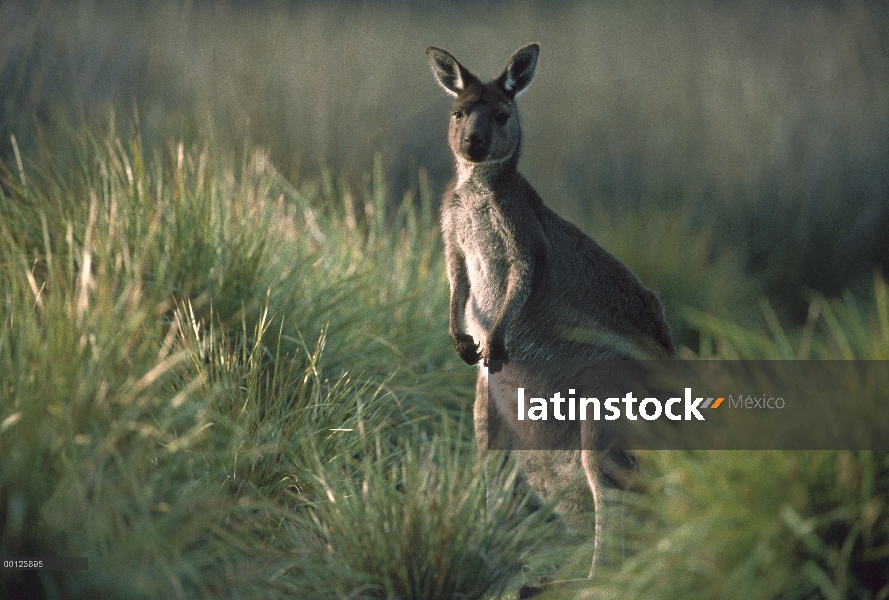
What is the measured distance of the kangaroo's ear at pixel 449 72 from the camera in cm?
423

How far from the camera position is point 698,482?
294 cm

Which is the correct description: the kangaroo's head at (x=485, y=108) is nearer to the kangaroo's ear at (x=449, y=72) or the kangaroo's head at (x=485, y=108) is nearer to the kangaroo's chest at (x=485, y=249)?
the kangaroo's ear at (x=449, y=72)

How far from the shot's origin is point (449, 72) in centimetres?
430

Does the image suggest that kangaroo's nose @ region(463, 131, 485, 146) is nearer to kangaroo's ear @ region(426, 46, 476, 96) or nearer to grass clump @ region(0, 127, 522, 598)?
kangaroo's ear @ region(426, 46, 476, 96)

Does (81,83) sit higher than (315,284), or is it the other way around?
(81,83)

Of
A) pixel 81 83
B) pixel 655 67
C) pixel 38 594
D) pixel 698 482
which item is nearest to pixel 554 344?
pixel 698 482

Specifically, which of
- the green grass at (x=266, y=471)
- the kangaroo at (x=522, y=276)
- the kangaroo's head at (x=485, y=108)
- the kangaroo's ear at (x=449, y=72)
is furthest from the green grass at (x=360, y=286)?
the kangaroo's ear at (x=449, y=72)

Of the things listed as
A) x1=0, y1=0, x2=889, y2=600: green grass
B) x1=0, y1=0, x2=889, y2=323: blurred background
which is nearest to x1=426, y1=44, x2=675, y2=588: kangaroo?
x1=0, y1=0, x2=889, y2=600: green grass

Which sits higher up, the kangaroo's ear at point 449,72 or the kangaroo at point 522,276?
the kangaroo's ear at point 449,72

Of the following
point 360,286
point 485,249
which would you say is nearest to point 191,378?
point 360,286

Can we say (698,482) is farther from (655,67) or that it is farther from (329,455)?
(655,67)

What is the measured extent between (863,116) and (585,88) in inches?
131

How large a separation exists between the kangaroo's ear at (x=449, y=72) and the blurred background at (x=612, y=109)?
2.72 m

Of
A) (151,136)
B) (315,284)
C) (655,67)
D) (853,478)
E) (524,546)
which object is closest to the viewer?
(853,478)
